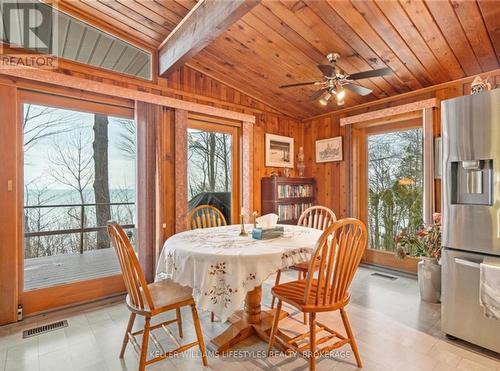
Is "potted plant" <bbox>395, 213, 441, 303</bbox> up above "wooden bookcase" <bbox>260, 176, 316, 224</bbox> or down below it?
below

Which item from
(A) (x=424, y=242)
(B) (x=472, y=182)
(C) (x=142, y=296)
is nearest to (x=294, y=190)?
(A) (x=424, y=242)

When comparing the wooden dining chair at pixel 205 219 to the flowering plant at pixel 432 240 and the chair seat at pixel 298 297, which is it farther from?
the flowering plant at pixel 432 240

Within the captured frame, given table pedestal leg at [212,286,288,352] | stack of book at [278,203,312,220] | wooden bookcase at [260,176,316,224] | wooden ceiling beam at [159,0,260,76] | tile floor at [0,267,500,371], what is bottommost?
tile floor at [0,267,500,371]

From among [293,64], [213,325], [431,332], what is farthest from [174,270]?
[293,64]

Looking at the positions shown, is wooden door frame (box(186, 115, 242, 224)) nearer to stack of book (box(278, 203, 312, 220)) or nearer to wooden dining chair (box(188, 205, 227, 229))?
stack of book (box(278, 203, 312, 220))

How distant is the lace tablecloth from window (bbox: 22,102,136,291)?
173 cm

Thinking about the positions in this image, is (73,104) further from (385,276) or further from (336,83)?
(385,276)

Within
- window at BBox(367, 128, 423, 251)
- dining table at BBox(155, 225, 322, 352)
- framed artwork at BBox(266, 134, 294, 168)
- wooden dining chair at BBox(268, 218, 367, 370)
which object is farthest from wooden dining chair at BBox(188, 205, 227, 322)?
window at BBox(367, 128, 423, 251)

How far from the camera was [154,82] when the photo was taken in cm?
313

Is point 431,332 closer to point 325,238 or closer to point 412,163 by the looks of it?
point 325,238

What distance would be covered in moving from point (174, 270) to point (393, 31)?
2.71m

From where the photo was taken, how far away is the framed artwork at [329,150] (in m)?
4.20

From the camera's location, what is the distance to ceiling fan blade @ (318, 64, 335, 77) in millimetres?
2279

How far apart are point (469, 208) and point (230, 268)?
1761 millimetres
